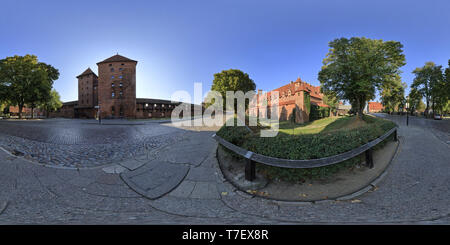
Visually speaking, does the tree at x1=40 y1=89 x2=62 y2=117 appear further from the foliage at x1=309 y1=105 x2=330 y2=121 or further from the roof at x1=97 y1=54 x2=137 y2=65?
the foliage at x1=309 y1=105 x2=330 y2=121

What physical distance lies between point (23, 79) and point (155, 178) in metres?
41.9

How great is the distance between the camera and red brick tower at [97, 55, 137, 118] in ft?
133

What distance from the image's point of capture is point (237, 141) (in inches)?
204

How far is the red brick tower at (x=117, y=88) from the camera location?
40.6 meters

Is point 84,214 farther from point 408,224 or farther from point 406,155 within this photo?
point 406,155

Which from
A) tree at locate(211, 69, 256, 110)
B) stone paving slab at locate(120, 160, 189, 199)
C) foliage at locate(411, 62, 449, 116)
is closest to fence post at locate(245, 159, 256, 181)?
stone paving slab at locate(120, 160, 189, 199)

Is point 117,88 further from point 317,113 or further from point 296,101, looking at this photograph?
point 317,113

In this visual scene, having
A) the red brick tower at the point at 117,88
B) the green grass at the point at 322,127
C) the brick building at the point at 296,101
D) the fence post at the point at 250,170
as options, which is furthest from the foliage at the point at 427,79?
the red brick tower at the point at 117,88

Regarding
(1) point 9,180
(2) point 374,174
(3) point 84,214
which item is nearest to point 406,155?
(2) point 374,174

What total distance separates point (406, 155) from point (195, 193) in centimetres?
748

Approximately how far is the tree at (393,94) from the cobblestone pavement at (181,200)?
18185mm

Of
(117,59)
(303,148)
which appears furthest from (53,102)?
(303,148)

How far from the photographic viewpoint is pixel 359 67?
48.7ft

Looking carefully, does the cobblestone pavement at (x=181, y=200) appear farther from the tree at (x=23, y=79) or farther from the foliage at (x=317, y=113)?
the tree at (x=23, y=79)
